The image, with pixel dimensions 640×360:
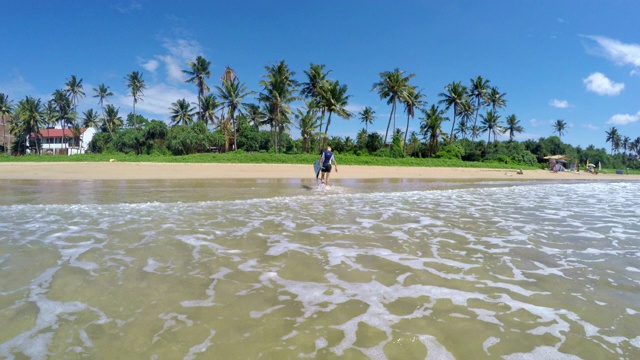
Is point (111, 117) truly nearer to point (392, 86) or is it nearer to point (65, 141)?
point (65, 141)

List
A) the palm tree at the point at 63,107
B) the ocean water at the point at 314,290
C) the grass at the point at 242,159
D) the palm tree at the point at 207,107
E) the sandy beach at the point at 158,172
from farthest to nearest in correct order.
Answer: the palm tree at the point at 63,107
the palm tree at the point at 207,107
the grass at the point at 242,159
the sandy beach at the point at 158,172
the ocean water at the point at 314,290

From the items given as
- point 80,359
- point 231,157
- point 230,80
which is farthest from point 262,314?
point 230,80

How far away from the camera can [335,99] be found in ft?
143

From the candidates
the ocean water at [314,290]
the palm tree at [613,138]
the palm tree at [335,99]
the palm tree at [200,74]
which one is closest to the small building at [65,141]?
the palm tree at [200,74]

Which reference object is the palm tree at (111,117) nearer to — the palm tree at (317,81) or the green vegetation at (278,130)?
the green vegetation at (278,130)

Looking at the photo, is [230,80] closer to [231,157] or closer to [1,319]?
[231,157]

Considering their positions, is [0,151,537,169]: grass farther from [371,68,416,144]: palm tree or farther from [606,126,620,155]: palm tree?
[606,126,620,155]: palm tree

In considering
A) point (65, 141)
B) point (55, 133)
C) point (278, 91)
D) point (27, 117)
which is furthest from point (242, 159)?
point (55, 133)

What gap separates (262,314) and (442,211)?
651 cm

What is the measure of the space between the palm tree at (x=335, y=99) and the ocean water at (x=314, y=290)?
38.2 m

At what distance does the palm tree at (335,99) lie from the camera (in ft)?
142

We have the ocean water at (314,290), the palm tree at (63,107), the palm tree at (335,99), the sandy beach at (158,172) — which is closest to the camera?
the ocean water at (314,290)

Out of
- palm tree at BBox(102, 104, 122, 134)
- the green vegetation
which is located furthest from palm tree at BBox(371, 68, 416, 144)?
palm tree at BBox(102, 104, 122, 134)

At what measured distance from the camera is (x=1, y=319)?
2514mm
